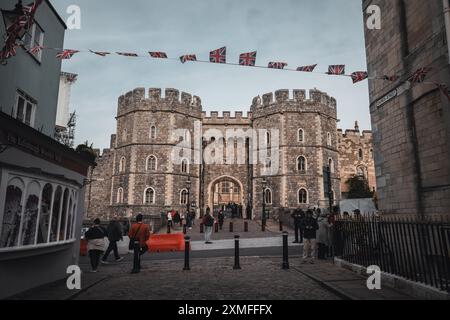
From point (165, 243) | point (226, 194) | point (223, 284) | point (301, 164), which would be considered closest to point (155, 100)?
point (226, 194)

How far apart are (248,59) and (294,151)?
22590 millimetres

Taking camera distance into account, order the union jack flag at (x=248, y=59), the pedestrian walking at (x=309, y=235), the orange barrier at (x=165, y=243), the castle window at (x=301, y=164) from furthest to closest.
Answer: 1. the castle window at (x=301, y=164)
2. the orange barrier at (x=165, y=243)
3. the pedestrian walking at (x=309, y=235)
4. the union jack flag at (x=248, y=59)

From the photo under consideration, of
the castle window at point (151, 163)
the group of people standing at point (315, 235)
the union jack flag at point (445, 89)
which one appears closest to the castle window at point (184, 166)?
the castle window at point (151, 163)

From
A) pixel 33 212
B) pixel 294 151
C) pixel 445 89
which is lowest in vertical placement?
pixel 33 212

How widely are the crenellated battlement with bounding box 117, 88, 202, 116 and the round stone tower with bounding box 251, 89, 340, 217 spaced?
298 inches

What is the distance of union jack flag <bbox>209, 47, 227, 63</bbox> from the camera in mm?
7430

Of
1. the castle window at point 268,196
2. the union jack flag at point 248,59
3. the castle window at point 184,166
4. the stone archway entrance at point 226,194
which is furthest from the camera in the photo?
the stone archway entrance at point 226,194

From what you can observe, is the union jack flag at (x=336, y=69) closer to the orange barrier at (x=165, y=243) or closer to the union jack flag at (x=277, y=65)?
the union jack flag at (x=277, y=65)

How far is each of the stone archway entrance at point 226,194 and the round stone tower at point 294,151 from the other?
2046 mm

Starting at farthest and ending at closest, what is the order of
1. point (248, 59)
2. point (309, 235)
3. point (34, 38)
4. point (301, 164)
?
point (301, 164), point (309, 235), point (34, 38), point (248, 59)

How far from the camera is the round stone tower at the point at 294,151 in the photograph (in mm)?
28844

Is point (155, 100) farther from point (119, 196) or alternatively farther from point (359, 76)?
point (359, 76)

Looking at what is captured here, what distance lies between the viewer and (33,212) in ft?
20.4

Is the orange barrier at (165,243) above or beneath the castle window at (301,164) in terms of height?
beneath
